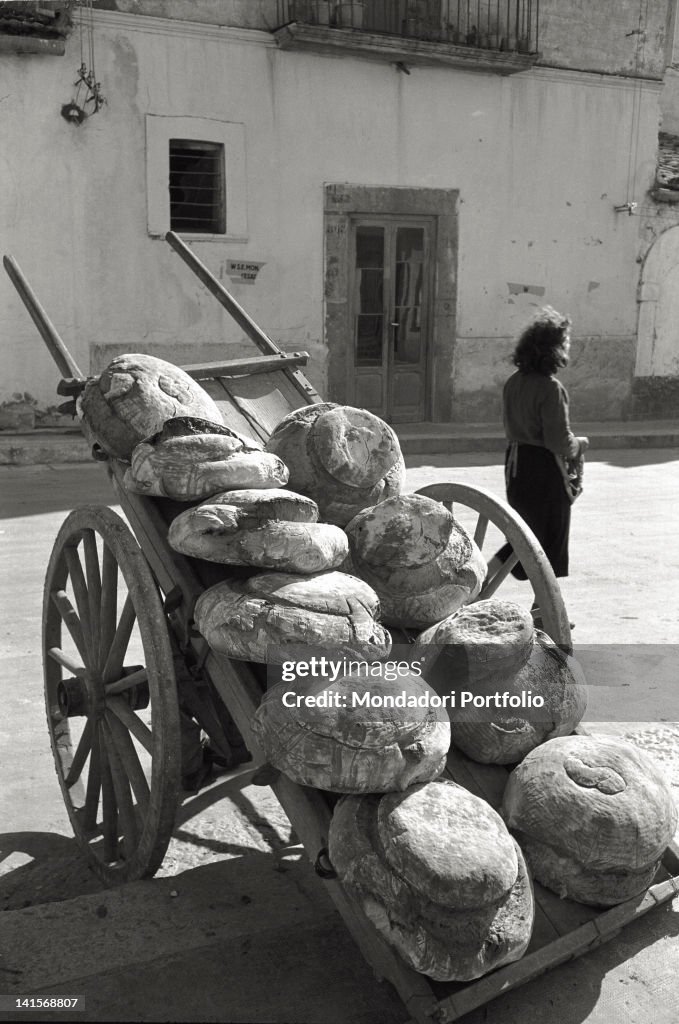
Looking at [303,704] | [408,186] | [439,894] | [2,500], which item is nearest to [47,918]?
[303,704]

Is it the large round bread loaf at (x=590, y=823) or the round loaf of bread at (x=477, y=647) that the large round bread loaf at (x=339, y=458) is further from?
the large round bread loaf at (x=590, y=823)

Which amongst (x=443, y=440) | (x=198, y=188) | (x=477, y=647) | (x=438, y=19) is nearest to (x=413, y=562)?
(x=477, y=647)

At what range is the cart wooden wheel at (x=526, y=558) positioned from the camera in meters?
3.03

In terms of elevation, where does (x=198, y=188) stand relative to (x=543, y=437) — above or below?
above

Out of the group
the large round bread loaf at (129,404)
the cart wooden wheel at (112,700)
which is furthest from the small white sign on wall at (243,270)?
the large round bread loaf at (129,404)

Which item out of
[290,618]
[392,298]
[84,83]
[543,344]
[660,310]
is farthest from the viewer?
[660,310]

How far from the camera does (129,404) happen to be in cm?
278

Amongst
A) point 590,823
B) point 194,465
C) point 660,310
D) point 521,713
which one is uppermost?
point 660,310

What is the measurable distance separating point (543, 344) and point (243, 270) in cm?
717

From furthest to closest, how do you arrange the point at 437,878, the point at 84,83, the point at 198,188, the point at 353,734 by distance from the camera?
the point at 198,188 < the point at 84,83 < the point at 353,734 < the point at 437,878

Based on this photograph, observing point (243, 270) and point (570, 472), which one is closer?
point (570, 472)

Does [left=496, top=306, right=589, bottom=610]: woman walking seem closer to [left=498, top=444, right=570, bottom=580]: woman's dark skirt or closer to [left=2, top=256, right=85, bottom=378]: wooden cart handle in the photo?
[left=498, top=444, right=570, bottom=580]: woman's dark skirt

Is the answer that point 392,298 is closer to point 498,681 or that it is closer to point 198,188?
point 198,188

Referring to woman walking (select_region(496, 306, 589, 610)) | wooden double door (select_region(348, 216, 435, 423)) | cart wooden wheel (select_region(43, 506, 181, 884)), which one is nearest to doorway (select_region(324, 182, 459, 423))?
wooden double door (select_region(348, 216, 435, 423))
